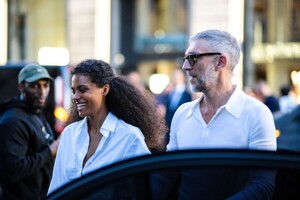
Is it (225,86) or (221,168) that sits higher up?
(225,86)

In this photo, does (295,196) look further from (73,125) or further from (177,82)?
(177,82)

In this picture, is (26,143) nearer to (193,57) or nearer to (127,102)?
(127,102)

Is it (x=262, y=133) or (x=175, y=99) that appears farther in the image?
(x=175, y=99)

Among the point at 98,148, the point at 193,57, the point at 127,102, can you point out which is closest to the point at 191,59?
the point at 193,57

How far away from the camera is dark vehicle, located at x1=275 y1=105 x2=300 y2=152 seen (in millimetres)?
7414

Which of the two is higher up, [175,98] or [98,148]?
→ [98,148]

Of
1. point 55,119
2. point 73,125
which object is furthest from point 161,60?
point 73,125

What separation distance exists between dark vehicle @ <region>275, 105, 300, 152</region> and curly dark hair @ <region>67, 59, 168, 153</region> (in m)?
3.35

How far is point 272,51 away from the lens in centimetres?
1630

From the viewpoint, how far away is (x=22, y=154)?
474cm

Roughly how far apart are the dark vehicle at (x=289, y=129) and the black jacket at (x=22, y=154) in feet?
10.2

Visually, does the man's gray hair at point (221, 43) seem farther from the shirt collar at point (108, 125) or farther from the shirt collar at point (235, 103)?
the shirt collar at point (108, 125)

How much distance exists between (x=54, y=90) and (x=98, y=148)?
6.51m

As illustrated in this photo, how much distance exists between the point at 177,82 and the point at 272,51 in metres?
5.00
